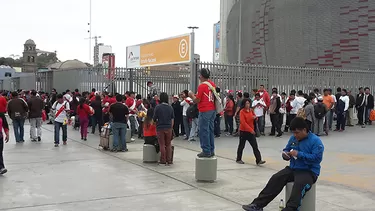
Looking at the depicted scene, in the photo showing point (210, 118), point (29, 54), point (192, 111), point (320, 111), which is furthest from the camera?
point (29, 54)

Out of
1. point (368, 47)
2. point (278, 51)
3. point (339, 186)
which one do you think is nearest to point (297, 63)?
point (278, 51)

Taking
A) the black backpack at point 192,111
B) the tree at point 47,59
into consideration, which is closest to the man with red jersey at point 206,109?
the black backpack at point 192,111

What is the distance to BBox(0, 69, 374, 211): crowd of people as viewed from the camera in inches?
224

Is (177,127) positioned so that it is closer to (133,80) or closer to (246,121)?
(133,80)

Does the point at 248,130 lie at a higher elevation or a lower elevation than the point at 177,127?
higher

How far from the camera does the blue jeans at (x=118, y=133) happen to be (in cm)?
1223

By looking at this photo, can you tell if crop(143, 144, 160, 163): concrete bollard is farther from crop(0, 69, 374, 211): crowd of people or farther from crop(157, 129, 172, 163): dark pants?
crop(157, 129, 172, 163): dark pants

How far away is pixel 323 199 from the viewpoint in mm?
7172

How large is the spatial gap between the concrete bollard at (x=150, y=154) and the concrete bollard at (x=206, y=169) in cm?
240

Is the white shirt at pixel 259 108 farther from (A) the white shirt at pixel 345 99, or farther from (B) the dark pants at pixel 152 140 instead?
(B) the dark pants at pixel 152 140

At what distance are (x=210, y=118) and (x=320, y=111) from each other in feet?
29.6

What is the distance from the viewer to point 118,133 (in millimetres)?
12516

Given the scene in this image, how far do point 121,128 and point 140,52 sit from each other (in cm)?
1172

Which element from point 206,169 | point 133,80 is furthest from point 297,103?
point 206,169
